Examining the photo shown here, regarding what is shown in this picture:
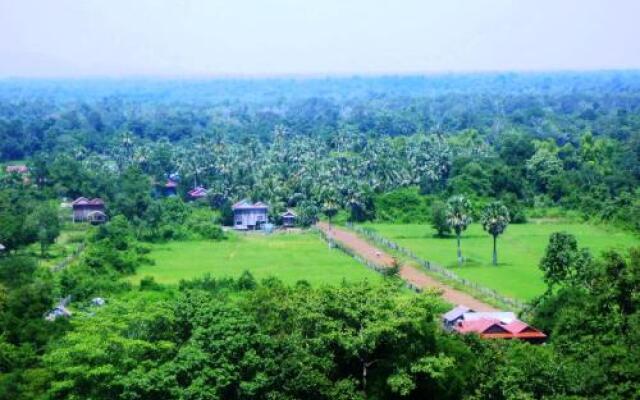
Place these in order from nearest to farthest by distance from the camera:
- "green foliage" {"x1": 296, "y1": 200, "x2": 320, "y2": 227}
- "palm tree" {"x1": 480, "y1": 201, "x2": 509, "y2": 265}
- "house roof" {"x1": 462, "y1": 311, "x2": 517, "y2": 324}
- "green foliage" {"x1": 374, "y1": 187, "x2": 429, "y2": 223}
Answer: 1. "house roof" {"x1": 462, "y1": 311, "x2": 517, "y2": 324}
2. "palm tree" {"x1": 480, "y1": 201, "x2": 509, "y2": 265}
3. "green foliage" {"x1": 296, "y1": 200, "x2": 320, "y2": 227}
4. "green foliage" {"x1": 374, "y1": 187, "x2": 429, "y2": 223}

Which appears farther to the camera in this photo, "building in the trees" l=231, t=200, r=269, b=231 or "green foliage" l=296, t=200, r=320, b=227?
"building in the trees" l=231, t=200, r=269, b=231

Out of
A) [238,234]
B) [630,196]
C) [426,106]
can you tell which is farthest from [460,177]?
[426,106]

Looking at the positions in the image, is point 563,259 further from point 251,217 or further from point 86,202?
point 86,202

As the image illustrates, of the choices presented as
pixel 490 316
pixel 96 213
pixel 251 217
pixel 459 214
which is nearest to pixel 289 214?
pixel 251 217

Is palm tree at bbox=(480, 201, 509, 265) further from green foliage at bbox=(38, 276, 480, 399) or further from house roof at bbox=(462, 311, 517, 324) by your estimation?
green foliage at bbox=(38, 276, 480, 399)

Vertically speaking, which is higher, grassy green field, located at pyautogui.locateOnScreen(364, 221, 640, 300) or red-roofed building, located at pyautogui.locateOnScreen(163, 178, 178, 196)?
red-roofed building, located at pyautogui.locateOnScreen(163, 178, 178, 196)

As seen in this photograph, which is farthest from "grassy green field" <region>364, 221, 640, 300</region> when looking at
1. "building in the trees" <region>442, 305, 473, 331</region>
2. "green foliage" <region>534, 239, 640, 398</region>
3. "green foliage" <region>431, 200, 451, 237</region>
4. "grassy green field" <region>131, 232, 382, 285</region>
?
"building in the trees" <region>442, 305, 473, 331</region>

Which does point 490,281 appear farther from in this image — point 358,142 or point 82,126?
point 82,126

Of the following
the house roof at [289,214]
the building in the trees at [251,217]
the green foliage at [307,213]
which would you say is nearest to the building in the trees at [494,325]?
the green foliage at [307,213]
